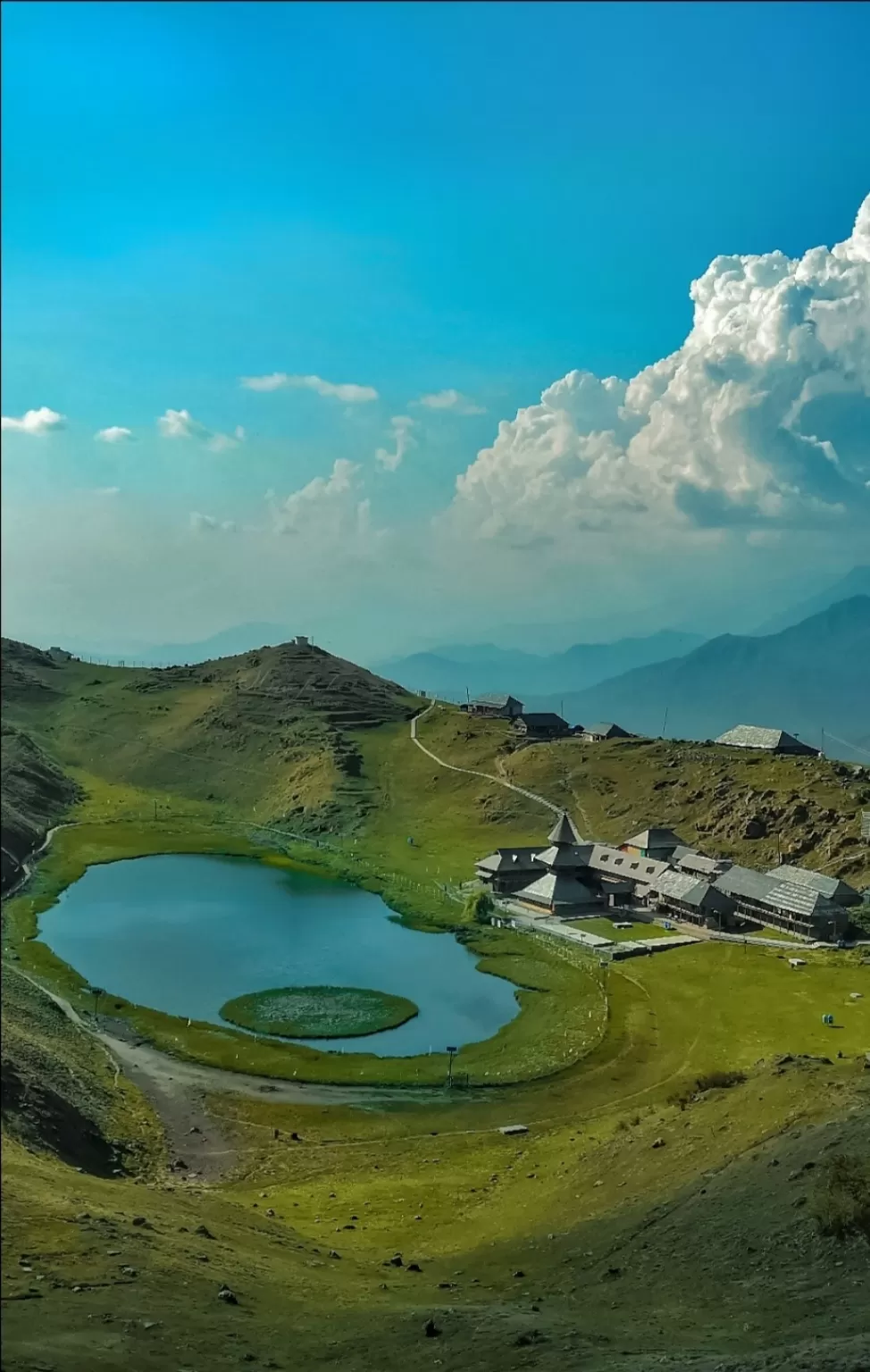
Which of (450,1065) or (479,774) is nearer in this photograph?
(450,1065)

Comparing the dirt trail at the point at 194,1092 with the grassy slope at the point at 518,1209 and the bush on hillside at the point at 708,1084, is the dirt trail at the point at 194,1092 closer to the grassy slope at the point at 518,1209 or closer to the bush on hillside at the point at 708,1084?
the grassy slope at the point at 518,1209

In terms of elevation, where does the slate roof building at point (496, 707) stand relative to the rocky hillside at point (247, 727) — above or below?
above

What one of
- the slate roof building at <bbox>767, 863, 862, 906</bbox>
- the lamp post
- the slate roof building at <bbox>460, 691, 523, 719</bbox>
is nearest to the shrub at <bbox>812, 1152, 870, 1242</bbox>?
the lamp post

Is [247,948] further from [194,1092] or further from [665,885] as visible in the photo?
[665,885]

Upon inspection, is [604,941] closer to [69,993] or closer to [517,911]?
[517,911]

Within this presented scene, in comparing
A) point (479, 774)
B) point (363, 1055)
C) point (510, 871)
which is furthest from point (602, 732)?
point (363, 1055)

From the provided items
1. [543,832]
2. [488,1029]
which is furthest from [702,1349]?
[543,832]

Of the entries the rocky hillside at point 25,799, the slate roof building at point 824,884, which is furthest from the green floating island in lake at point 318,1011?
the slate roof building at point 824,884
